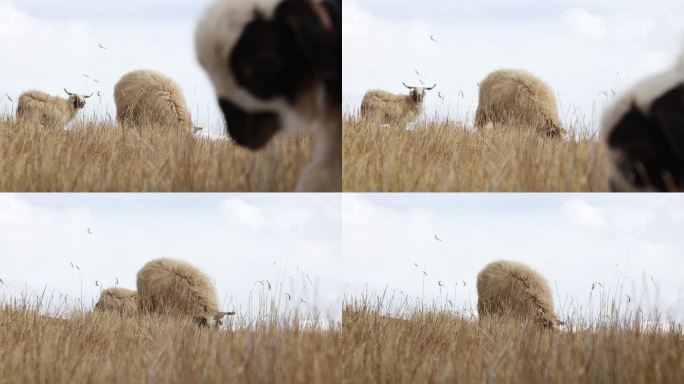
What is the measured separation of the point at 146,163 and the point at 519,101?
1819mm

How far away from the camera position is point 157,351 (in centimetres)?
482

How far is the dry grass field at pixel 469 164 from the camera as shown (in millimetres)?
4520

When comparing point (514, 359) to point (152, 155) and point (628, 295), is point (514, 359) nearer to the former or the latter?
point (628, 295)

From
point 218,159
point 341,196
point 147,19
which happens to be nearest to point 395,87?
point 341,196

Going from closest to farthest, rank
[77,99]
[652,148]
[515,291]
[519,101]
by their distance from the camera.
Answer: [652,148]
[77,99]
[519,101]
[515,291]

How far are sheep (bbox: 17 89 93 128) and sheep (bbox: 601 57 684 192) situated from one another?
7.82 ft

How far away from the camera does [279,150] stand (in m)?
4.40

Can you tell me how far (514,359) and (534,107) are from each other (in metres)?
1.25

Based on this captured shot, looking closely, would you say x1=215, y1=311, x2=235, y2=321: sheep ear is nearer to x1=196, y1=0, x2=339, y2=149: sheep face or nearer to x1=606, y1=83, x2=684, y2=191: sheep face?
x1=196, y1=0, x2=339, y2=149: sheep face

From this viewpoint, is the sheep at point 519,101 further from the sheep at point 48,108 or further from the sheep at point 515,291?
the sheep at point 48,108

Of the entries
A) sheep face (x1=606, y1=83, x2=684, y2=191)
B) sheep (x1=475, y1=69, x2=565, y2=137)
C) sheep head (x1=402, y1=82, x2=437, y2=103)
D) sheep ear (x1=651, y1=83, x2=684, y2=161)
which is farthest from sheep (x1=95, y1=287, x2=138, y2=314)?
sheep ear (x1=651, y1=83, x2=684, y2=161)

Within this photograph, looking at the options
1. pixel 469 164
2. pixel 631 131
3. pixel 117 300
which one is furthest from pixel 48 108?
pixel 631 131

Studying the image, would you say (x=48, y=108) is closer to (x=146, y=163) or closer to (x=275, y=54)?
(x=146, y=163)

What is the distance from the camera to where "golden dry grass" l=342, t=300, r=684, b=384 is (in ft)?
15.4
